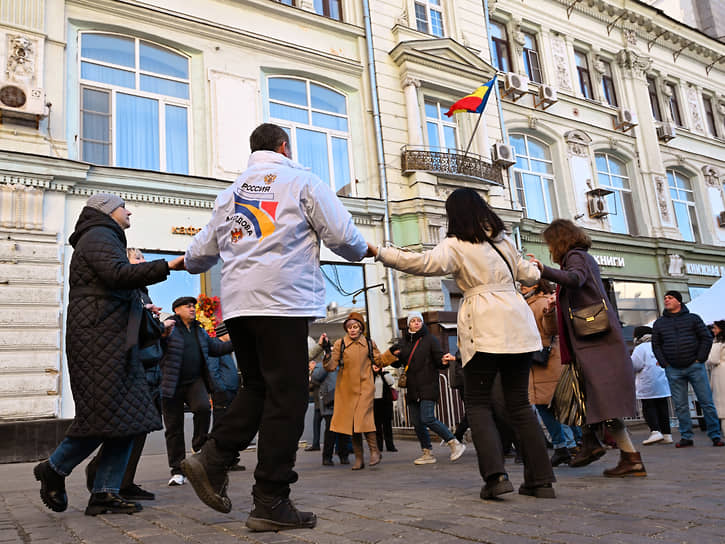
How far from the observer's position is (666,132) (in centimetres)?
2208

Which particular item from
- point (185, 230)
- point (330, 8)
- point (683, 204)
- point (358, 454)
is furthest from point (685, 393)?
point (683, 204)

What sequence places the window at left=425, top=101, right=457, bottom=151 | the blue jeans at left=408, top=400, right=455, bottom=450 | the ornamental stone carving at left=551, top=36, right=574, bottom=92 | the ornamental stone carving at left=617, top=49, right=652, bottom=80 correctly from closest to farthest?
the blue jeans at left=408, top=400, right=455, bottom=450, the window at left=425, top=101, right=457, bottom=151, the ornamental stone carving at left=551, top=36, right=574, bottom=92, the ornamental stone carving at left=617, top=49, right=652, bottom=80

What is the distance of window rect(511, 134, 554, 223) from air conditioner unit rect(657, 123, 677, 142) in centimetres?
532

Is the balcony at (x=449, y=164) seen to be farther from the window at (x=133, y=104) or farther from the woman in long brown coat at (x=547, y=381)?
the woman in long brown coat at (x=547, y=381)

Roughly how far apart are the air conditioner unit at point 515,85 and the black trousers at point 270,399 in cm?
1660

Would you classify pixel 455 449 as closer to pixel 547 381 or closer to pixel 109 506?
pixel 547 381

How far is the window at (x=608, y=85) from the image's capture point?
21.8 m

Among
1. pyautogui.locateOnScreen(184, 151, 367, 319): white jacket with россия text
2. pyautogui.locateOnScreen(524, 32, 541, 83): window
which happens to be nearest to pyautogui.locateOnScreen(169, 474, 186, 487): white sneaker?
pyautogui.locateOnScreen(184, 151, 367, 319): white jacket with россия text

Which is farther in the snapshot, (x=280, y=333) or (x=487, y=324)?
(x=487, y=324)

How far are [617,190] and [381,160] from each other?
993 cm

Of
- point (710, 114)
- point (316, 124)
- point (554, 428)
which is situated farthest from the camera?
point (710, 114)

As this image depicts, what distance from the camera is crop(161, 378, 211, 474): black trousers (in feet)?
20.5

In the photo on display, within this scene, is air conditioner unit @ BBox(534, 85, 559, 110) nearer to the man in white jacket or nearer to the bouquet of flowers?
the bouquet of flowers

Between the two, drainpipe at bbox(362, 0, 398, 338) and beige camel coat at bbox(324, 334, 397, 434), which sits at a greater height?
drainpipe at bbox(362, 0, 398, 338)
